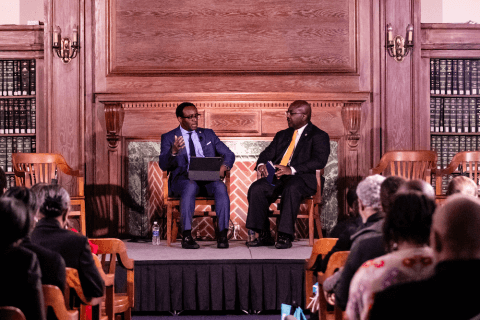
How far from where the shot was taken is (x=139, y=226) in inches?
209

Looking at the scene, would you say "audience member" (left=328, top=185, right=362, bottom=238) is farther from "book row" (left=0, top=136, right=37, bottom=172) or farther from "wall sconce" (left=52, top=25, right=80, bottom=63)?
"book row" (left=0, top=136, right=37, bottom=172)

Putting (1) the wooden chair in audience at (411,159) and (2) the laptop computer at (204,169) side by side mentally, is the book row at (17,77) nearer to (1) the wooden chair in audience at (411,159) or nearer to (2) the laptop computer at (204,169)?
(2) the laptop computer at (204,169)

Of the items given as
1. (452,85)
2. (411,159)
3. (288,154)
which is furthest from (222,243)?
(452,85)

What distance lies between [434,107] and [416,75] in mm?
375

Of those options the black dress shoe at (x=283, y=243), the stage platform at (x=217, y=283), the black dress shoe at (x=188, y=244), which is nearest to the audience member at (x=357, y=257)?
the stage platform at (x=217, y=283)

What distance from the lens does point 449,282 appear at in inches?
48.7

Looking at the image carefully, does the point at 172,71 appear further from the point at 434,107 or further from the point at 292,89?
the point at 434,107

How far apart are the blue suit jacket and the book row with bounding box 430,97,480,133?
2.20m

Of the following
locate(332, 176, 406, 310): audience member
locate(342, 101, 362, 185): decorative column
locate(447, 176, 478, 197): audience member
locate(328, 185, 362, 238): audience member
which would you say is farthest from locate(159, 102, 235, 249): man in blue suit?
locate(332, 176, 406, 310): audience member

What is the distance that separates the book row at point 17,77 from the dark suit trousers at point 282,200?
8.49 ft

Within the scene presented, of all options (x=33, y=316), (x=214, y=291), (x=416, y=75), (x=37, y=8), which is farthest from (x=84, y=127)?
(x=33, y=316)

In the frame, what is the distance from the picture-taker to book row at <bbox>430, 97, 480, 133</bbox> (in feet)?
17.7

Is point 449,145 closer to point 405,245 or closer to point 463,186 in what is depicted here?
point 463,186

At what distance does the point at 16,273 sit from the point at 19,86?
4176 mm
